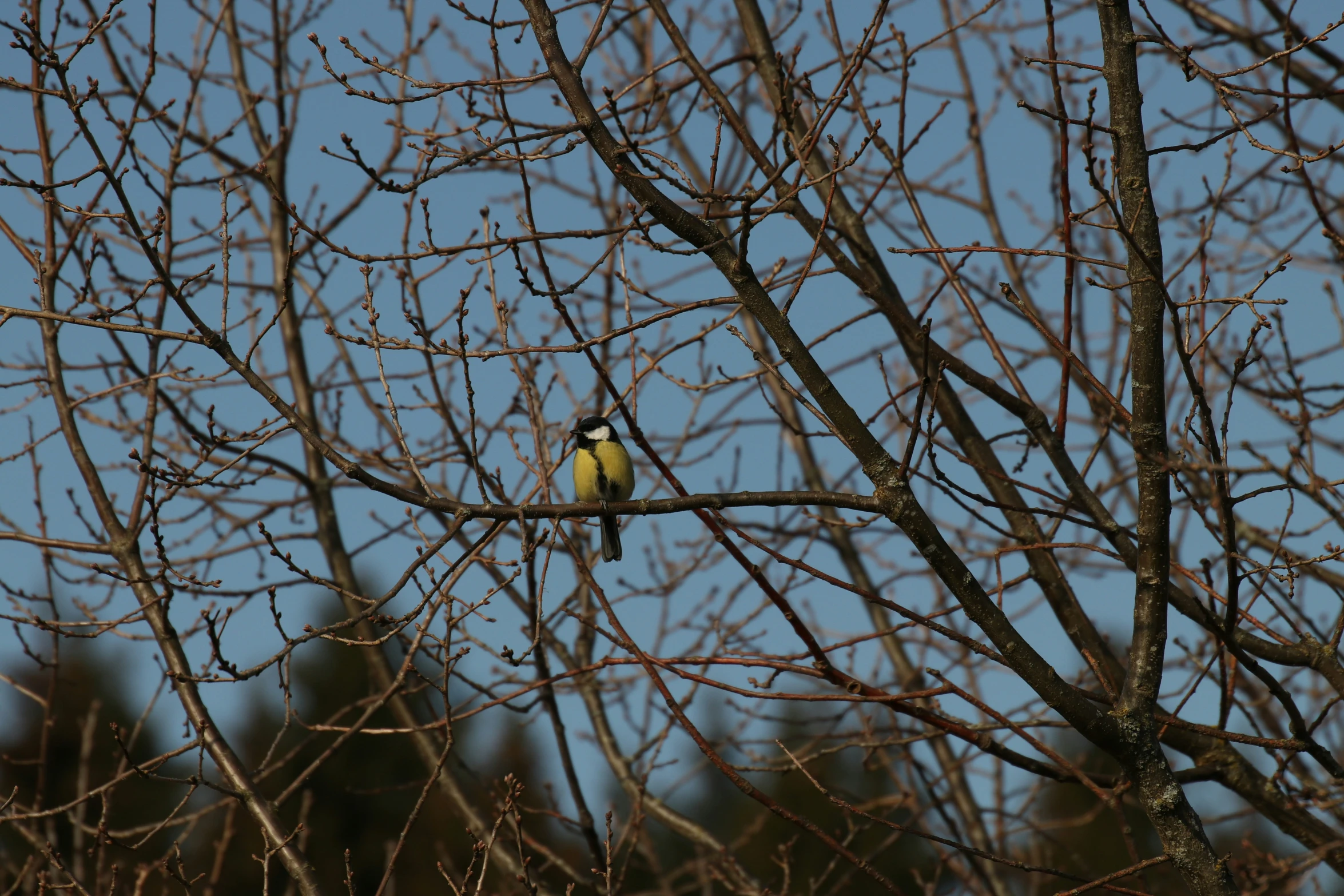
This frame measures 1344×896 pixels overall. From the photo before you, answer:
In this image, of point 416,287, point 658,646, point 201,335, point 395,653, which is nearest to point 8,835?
point 395,653

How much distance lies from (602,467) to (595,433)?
0.24 m

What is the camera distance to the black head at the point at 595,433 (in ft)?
15.3

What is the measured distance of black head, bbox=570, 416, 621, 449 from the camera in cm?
468

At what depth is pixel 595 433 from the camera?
5.32 metres

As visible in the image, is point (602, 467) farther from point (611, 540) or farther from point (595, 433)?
point (611, 540)

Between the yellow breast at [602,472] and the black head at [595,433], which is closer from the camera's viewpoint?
the black head at [595,433]

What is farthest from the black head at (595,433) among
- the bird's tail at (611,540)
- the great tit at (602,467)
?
the bird's tail at (611,540)

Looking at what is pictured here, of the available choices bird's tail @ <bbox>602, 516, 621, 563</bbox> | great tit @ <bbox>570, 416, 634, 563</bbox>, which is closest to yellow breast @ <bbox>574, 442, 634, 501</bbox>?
great tit @ <bbox>570, 416, 634, 563</bbox>

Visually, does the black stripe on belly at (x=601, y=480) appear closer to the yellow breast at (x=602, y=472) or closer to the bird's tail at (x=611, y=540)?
the yellow breast at (x=602, y=472)

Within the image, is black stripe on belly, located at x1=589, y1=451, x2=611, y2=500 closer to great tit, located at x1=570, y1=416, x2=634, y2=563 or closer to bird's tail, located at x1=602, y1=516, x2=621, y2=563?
great tit, located at x1=570, y1=416, x2=634, y2=563

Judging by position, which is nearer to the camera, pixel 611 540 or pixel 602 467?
pixel 611 540

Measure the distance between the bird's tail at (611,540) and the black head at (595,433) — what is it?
410mm

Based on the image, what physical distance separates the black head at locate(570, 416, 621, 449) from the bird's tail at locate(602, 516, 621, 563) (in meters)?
0.41

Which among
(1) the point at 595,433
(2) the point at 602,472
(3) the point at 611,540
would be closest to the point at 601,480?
(2) the point at 602,472
